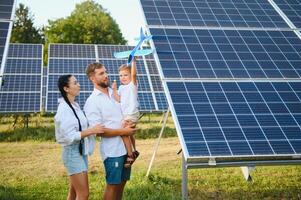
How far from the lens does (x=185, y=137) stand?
6035mm

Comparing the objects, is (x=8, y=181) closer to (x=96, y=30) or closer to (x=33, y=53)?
(x=33, y=53)

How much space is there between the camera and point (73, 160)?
514cm

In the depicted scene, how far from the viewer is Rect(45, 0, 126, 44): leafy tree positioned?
5919 centimetres

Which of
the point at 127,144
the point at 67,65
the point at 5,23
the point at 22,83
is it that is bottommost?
the point at 127,144

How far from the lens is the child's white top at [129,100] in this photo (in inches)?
222

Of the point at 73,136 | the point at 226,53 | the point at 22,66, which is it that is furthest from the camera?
the point at 22,66

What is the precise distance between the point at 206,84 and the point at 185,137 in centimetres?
157

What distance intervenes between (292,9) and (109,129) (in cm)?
724

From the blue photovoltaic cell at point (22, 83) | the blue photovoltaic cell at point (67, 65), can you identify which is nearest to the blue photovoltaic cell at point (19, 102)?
the blue photovoltaic cell at point (22, 83)

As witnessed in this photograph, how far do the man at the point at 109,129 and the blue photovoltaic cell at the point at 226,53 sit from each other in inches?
79.0

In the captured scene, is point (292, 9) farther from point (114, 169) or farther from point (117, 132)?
point (114, 169)

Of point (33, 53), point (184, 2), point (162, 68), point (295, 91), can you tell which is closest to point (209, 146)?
point (162, 68)

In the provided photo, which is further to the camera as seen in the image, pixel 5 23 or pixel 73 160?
pixel 5 23

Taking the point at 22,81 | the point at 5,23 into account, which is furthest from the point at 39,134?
the point at 5,23
